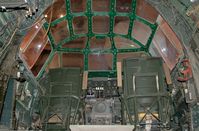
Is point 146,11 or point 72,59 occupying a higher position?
point 146,11

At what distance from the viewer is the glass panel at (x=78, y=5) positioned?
844 centimetres

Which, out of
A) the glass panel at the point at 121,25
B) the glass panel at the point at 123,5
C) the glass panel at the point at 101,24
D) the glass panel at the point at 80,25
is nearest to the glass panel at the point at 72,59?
the glass panel at the point at 80,25

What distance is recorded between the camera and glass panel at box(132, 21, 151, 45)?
9.12 meters

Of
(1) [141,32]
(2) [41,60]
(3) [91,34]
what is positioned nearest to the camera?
(2) [41,60]

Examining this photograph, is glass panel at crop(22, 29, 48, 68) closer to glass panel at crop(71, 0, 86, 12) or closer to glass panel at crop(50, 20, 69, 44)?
glass panel at crop(50, 20, 69, 44)

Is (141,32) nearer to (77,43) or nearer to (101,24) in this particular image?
(101,24)

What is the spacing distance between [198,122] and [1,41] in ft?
14.9

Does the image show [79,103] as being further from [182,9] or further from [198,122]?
[182,9]

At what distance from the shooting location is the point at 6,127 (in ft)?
19.2

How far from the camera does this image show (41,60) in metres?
9.17

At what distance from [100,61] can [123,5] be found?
2.58 m

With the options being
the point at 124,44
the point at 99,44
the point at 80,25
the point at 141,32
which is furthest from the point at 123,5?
the point at 99,44

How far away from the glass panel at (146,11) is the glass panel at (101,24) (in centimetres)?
111

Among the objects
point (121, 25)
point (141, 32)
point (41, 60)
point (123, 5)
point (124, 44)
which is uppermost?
point (123, 5)
